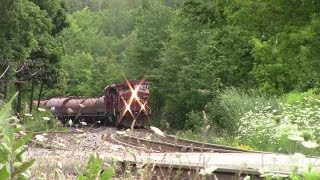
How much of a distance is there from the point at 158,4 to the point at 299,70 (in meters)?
43.9

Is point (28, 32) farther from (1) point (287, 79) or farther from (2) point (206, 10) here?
(1) point (287, 79)

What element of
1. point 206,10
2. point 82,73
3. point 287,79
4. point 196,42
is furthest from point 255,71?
point 82,73

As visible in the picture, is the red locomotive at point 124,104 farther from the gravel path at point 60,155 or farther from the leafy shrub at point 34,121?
the gravel path at point 60,155

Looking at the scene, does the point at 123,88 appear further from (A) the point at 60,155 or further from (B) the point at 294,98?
(A) the point at 60,155

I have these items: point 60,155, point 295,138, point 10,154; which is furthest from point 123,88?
point 10,154

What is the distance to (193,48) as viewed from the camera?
44812mm

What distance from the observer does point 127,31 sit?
888 centimetres

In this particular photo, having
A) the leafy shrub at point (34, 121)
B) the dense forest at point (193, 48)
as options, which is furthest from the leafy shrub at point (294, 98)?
the leafy shrub at point (34, 121)

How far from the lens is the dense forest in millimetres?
17031

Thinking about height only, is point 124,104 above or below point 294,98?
below

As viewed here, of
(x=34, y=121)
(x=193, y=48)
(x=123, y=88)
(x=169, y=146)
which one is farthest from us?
(x=193, y=48)

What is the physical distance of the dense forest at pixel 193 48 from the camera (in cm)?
1703

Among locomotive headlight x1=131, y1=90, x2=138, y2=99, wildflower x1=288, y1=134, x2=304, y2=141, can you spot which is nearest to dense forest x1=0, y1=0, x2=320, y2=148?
locomotive headlight x1=131, y1=90, x2=138, y2=99

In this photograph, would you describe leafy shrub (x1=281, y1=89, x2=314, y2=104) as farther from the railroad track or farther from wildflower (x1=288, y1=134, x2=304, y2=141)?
wildflower (x1=288, y1=134, x2=304, y2=141)
